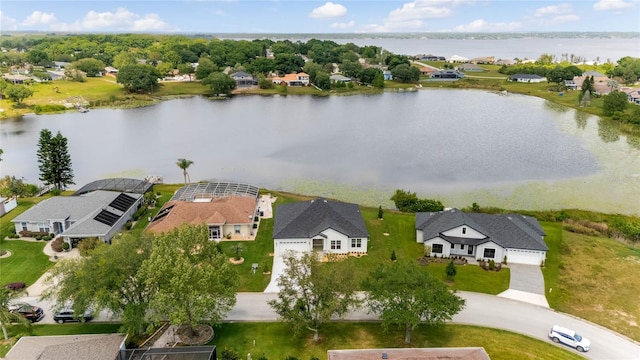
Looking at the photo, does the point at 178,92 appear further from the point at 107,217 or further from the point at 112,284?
the point at 112,284

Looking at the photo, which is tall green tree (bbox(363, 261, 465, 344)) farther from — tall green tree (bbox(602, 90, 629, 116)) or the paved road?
tall green tree (bbox(602, 90, 629, 116))

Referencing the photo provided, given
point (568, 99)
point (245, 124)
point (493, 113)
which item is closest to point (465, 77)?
point (568, 99)

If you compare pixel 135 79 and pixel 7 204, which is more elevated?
pixel 135 79

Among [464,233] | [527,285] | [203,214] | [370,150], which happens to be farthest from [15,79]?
[527,285]

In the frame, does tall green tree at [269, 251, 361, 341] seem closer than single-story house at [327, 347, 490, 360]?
No

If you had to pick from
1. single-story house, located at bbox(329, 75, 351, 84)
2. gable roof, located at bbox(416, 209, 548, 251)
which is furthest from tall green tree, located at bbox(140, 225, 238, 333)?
single-story house, located at bbox(329, 75, 351, 84)
